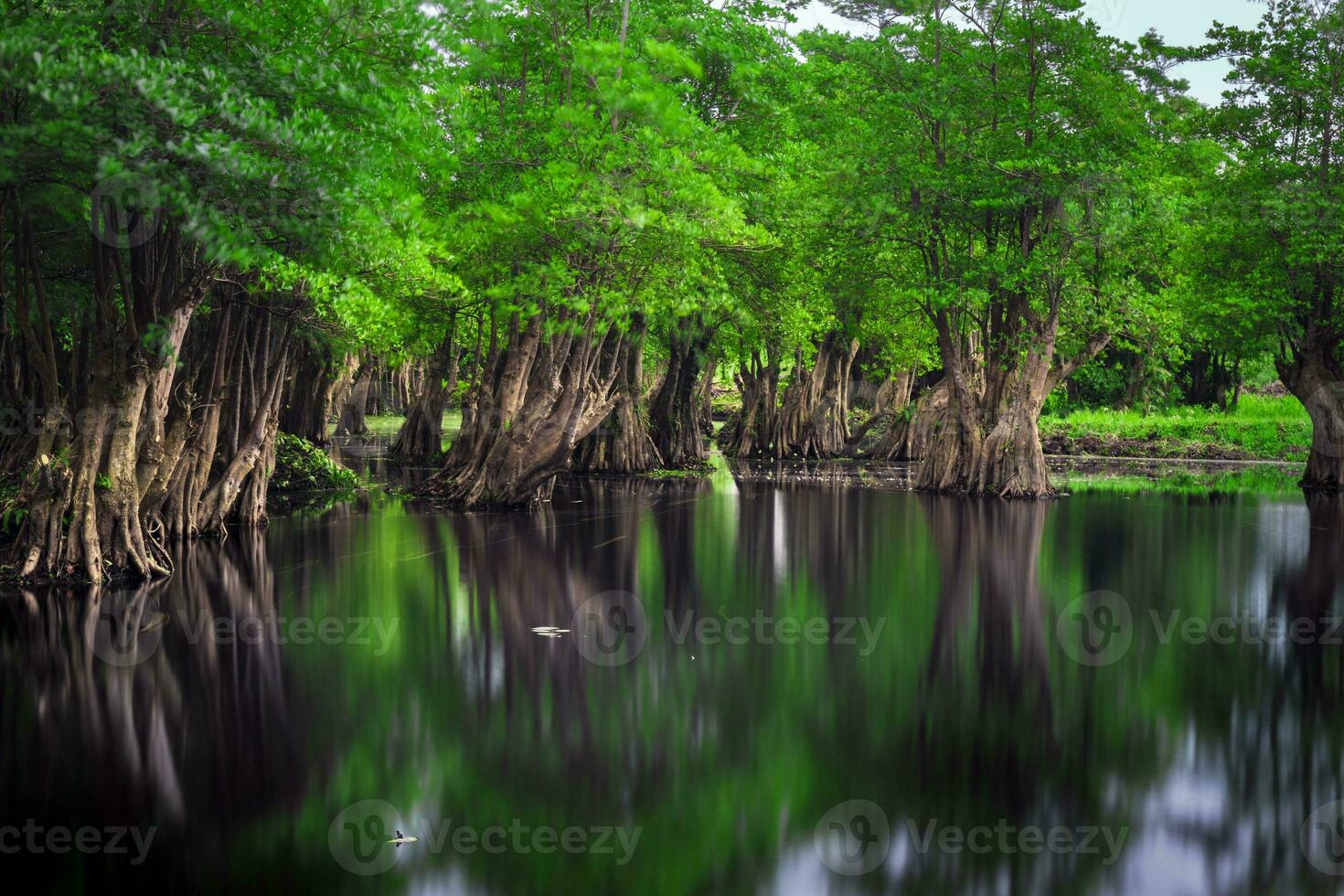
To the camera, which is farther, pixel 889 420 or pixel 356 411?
pixel 356 411

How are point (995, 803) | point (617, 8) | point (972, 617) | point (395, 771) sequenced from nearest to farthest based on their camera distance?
point (995, 803) < point (395, 771) < point (972, 617) < point (617, 8)

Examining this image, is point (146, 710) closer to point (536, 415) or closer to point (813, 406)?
point (536, 415)

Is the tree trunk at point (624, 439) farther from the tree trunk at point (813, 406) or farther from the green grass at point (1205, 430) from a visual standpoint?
the green grass at point (1205, 430)

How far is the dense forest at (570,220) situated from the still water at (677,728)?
3.18 metres

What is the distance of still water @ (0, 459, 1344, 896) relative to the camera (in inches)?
227

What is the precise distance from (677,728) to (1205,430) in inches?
1433

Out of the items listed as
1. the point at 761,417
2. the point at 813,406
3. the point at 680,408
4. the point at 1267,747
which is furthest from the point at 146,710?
the point at 761,417

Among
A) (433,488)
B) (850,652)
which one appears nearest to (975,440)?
(433,488)

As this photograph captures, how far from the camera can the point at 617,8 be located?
20.7 meters

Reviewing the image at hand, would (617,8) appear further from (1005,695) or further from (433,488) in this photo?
(1005,695)

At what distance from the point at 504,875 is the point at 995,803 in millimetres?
2503

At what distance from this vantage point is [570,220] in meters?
19.0

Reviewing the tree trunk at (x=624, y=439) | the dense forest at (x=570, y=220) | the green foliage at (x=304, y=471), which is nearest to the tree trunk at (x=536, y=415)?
the dense forest at (x=570, y=220)

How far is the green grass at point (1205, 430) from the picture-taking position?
38.7m
